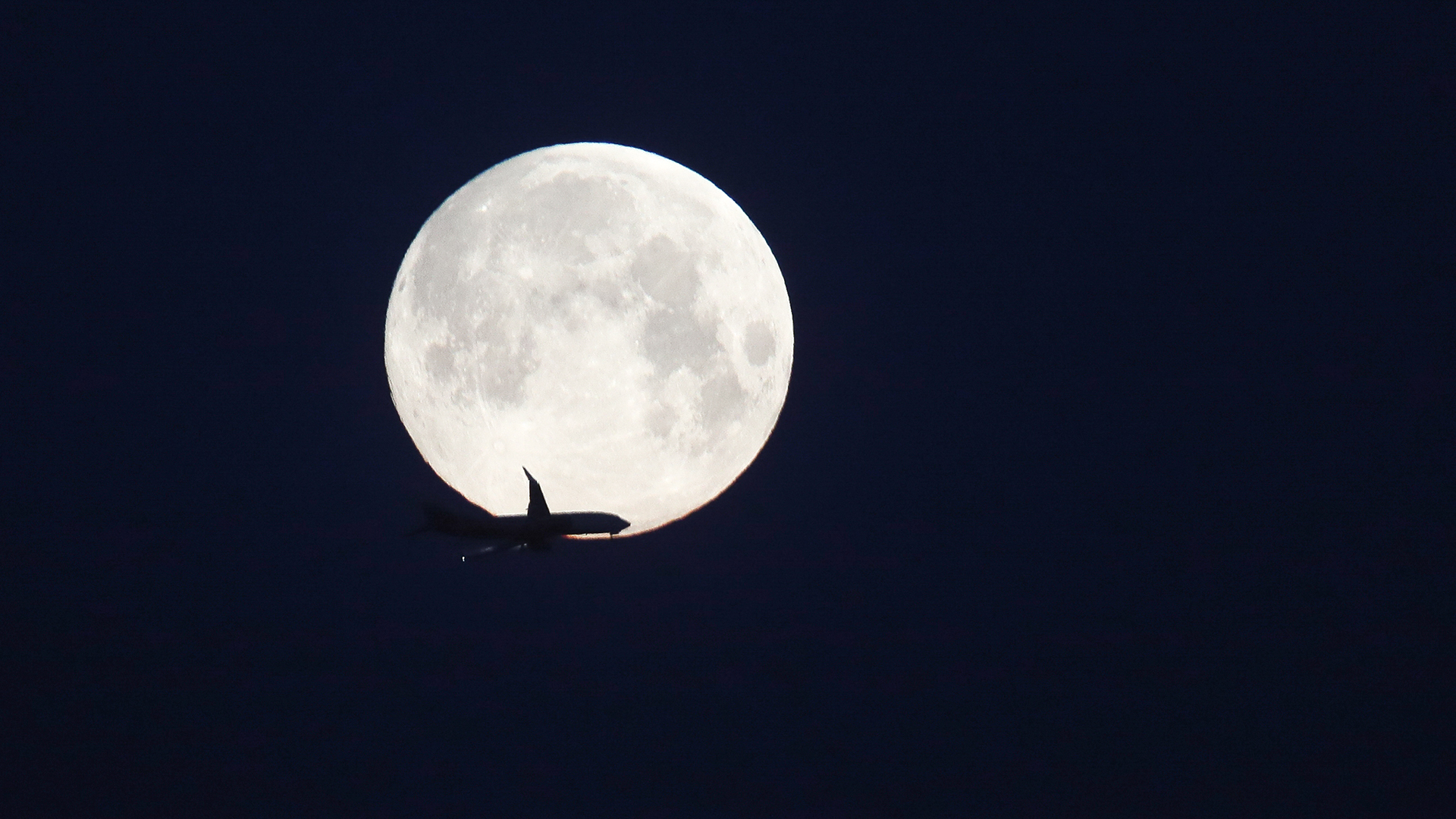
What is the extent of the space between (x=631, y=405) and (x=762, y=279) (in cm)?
235

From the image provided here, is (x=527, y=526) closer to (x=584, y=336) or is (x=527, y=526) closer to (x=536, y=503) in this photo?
(x=536, y=503)

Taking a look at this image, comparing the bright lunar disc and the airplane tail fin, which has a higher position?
the bright lunar disc

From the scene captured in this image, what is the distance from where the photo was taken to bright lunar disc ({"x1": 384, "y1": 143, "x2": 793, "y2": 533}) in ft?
29.8

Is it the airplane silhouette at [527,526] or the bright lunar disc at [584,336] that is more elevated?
the bright lunar disc at [584,336]

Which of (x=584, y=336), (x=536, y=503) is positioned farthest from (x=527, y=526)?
(x=584, y=336)

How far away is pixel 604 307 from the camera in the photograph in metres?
9.10

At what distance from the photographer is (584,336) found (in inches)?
356

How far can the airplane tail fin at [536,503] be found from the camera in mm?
9109

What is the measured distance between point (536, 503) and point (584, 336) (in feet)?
6.07

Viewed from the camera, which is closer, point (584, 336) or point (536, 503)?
point (584, 336)

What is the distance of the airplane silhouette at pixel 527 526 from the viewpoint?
9531mm

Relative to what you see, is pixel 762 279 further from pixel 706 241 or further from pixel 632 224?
pixel 632 224

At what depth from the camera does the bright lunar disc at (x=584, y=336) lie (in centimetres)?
907

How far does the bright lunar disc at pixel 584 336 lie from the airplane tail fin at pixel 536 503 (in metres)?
0.16
